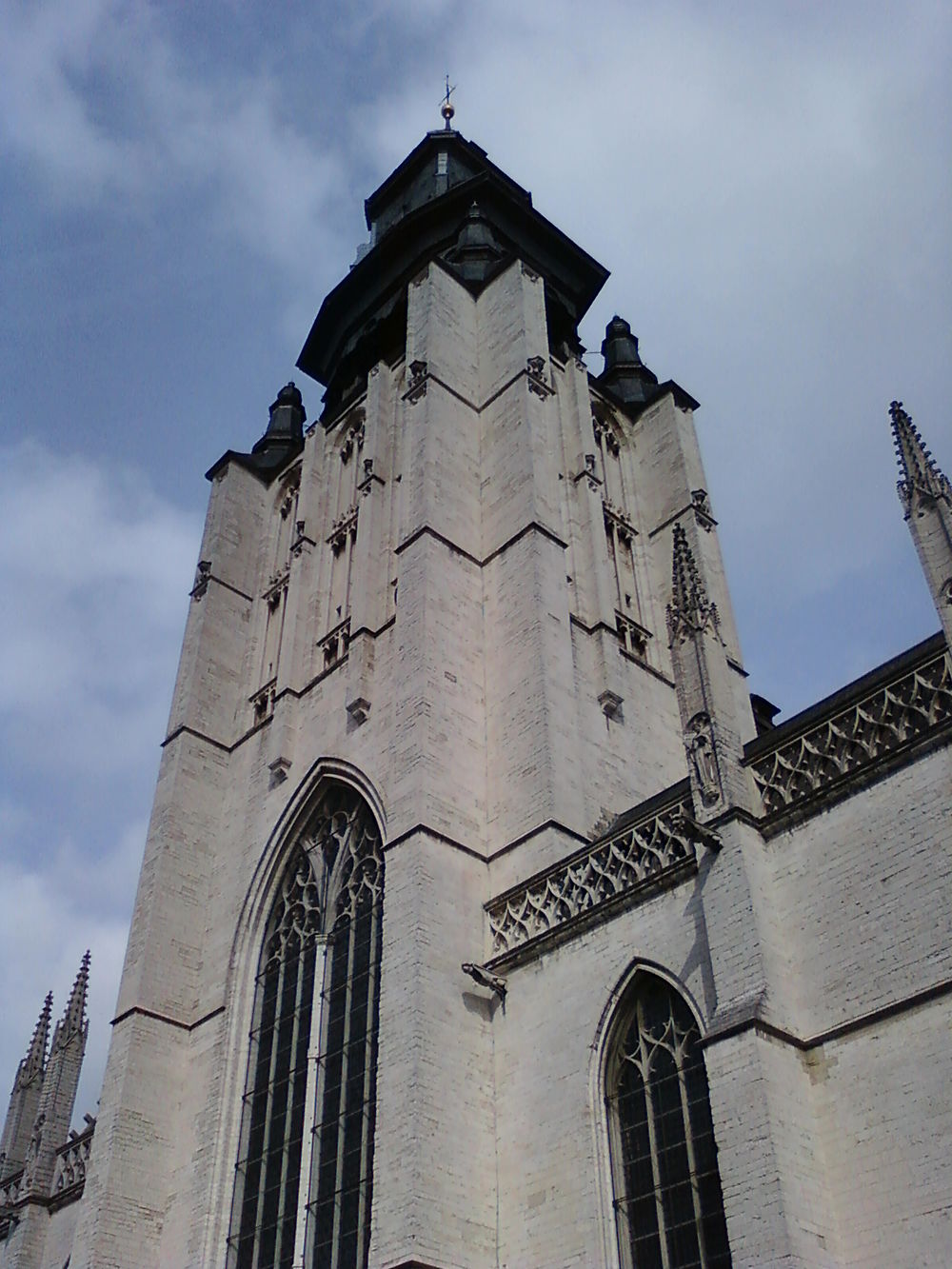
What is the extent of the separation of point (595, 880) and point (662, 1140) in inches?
104

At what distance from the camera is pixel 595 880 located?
41.5ft

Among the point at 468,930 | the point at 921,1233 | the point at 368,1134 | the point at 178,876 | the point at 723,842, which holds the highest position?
the point at 178,876

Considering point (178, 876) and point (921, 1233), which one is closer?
point (921, 1233)

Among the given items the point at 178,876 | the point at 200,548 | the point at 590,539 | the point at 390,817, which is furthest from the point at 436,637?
the point at 200,548

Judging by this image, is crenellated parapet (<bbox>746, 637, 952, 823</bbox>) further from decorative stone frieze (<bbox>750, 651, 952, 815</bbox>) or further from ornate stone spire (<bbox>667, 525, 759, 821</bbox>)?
ornate stone spire (<bbox>667, 525, 759, 821</bbox>)

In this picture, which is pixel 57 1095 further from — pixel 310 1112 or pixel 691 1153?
pixel 691 1153

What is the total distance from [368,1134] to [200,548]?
12277 millimetres

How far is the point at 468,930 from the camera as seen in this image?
13633 mm

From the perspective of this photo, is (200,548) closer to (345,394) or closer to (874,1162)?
(345,394)

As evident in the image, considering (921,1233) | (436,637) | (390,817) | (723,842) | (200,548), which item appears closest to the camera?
(921,1233)

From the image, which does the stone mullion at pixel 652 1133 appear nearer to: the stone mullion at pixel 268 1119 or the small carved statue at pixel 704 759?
the small carved statue at pixel 704 759

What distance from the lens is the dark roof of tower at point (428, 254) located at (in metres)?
24.6

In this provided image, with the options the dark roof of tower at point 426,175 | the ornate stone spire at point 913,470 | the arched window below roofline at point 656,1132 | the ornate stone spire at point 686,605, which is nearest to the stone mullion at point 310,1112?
the arched window below roofline at point 656,1132

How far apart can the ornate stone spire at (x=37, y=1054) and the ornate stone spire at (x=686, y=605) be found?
42.9ft
